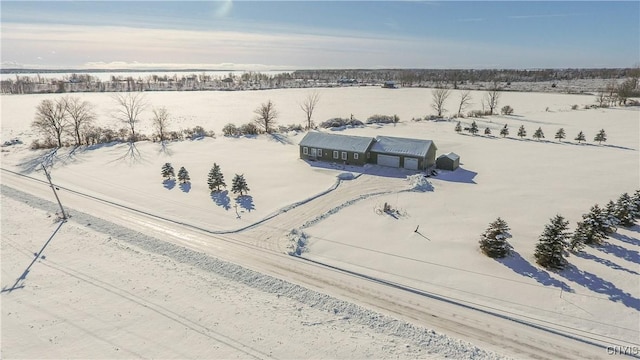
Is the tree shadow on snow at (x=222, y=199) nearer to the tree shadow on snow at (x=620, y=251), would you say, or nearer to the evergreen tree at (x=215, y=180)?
the evergreen tree at (x=215, y=180)

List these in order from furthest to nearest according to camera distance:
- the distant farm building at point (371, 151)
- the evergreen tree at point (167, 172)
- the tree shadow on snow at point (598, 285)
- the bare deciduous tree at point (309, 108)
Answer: the bare deciduous tree at point (309, 108) < the distant farm building at point (371, 151) < the evergreen tree at point (167, 172) < the tree shadow on snow at point (598, 285)

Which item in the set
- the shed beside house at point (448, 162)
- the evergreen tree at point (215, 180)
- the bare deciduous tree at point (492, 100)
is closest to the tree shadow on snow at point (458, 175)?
the shed beside house at point (448, 162)

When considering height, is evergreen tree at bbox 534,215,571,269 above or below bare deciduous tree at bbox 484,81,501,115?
below

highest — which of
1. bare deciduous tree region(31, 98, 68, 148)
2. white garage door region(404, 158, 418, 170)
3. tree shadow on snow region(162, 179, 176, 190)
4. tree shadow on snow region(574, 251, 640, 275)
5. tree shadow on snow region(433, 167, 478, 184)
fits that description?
bare deciduous tree region(31, 98, 68, 148)

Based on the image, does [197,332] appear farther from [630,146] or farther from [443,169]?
[630,146]

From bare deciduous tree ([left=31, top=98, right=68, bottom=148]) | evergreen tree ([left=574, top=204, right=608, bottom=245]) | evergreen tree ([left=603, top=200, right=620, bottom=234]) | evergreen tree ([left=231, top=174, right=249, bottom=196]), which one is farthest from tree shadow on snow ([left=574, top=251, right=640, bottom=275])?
bare deciduous tree ([left=31, top=98, right=68, bottom=148])

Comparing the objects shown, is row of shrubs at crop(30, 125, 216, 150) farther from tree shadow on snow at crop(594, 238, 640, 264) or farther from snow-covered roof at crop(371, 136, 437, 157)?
tree shadow on snow at crop(594, 238, 640, 264)

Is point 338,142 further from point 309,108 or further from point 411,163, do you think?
point 309,108

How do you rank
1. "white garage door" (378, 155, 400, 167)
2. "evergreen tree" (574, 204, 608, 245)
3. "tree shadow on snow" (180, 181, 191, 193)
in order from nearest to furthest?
"evergreen tree" (574, 204, 608, 245) < "tree shadow on snow" (180, 181, 191, 193) < "white garage door" (378, 155, 400, 167)

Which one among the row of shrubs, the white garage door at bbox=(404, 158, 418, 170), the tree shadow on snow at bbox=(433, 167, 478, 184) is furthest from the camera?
the row of shrubs
